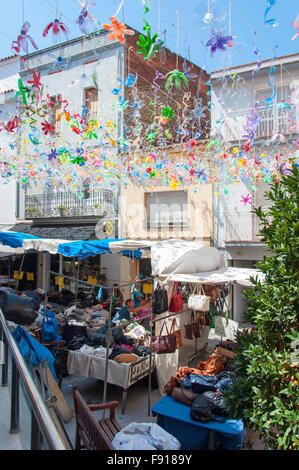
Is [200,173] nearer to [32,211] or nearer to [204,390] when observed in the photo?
[204,390]

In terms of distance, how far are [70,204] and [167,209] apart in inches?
190

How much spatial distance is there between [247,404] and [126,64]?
15634 millimetres

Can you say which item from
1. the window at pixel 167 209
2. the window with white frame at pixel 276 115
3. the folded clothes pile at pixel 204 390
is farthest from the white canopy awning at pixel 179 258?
the window with white frame at pixel 276 115

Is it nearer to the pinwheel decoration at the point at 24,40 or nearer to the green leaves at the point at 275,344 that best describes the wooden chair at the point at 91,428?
the green leaves at the point at 275,344

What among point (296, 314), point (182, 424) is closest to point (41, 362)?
point (182, 424)

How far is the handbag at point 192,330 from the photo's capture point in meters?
6.93

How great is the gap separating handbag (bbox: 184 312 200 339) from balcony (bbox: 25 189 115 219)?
903 cm

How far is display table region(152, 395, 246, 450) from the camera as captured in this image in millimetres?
4340

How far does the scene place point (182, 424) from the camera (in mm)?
4578

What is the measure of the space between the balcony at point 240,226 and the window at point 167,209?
1871mm

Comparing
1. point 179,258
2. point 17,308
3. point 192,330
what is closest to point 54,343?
point 17,308

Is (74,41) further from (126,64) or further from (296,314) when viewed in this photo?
(296,314)

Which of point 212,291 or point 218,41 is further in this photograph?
point 212,291

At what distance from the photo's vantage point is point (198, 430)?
4.47 m
